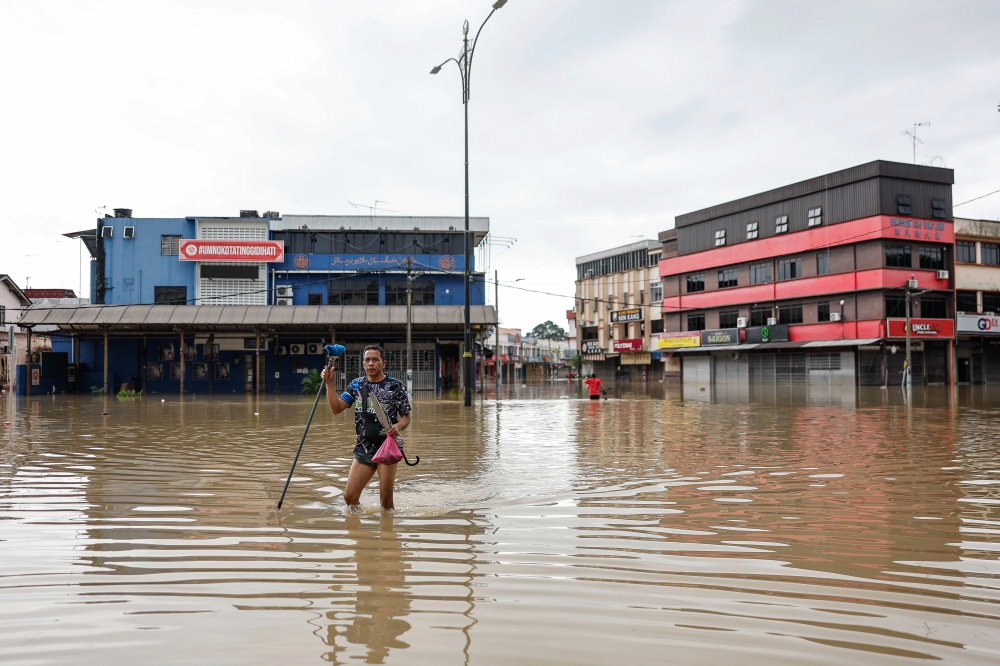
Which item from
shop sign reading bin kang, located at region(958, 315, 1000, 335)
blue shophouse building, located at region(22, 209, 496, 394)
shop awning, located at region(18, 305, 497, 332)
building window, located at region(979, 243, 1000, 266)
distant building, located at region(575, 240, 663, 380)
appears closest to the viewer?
shop awning, located at region(18, 305, 497, 332)

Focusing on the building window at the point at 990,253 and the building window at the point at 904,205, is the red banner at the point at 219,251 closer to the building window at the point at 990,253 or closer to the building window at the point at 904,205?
the building window at the point at 904,205

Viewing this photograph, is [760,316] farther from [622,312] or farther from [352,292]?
[352,292]

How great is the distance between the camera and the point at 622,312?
231 feet

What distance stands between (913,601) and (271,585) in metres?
3.55

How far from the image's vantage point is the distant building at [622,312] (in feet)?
221

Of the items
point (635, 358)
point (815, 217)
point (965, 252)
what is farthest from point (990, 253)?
point (635, 358)

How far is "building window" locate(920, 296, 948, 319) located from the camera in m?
43.6

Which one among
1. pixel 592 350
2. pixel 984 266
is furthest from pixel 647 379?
pixel 984 266

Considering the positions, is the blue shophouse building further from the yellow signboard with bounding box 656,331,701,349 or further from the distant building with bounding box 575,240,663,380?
the distant building with bounding box 575,240,663,380

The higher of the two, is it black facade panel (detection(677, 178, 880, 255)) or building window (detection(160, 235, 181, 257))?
black facade panel (detection(677, 178, 880, 255))

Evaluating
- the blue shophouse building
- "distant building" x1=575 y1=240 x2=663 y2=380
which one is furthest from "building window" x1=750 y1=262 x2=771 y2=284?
the blue shophouse building

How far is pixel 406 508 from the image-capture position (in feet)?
23.0

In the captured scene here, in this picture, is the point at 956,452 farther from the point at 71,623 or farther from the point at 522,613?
the point at 71,623

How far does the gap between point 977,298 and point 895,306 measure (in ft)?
21.9
